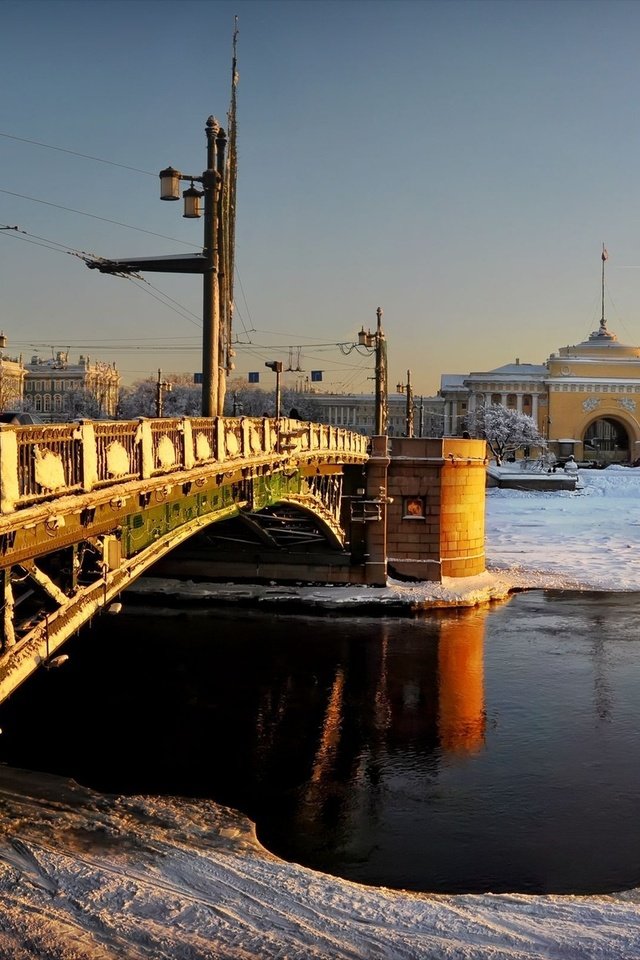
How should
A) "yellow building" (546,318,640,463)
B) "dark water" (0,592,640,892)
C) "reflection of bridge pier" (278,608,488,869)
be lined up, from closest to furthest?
"dark water" (0,592,640,892), "reflection of bridge pier" (278,608,488,869), "yellow building" (546,318,640,463)

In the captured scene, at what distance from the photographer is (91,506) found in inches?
326

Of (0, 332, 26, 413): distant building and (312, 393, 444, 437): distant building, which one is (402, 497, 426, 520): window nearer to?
(0, 332, 26, 413): distant building

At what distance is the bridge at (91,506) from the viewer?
23.9 feet

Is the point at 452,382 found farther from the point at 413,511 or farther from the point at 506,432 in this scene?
the point at 413,511

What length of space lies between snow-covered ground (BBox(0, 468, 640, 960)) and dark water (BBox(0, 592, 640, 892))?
117cm

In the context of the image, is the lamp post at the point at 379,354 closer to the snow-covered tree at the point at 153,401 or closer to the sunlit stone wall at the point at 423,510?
the sunlit stone wall at the point at 423,510

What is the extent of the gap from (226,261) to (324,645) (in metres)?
10.3

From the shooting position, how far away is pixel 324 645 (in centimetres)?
2128

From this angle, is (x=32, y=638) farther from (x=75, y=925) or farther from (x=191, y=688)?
(x=191, y=688)

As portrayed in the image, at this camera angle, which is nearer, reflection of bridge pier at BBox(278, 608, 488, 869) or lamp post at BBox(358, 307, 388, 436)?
reflection of bridge pier at BBox(278, 608, 488, 869)

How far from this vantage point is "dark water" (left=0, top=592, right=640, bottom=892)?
11.0 metres

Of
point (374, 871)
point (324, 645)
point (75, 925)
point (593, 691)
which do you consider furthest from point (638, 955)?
point (324, 645)

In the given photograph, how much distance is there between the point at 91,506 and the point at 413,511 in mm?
20196

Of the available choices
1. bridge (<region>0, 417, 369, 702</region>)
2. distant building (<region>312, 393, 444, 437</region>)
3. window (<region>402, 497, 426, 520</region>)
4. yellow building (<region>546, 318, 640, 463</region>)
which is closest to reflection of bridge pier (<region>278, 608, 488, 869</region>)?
bridge (<region>0, 417, 369, 702</region>)
